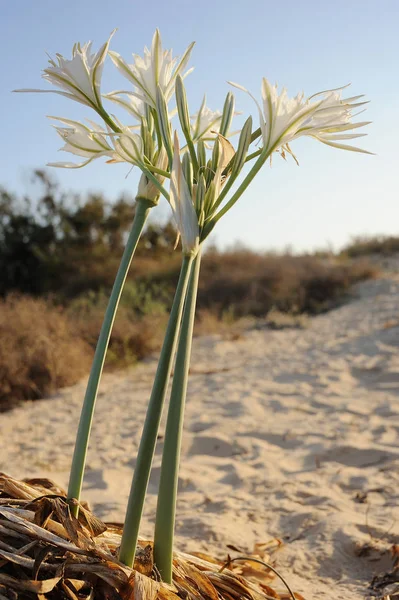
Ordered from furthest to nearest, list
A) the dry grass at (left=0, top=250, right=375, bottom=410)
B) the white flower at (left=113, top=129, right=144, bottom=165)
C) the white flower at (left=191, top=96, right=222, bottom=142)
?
1. the dry grass at (left=0, top=250, right=375, bottom=410)
2. the white flower at (left=191, top=96, right=222, bottom=142)
3. the white flower at (left=113, top=129, right=144, bottom=165)

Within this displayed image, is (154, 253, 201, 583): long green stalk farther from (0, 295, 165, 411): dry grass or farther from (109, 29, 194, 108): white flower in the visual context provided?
(0, 295, 165, 411): dry grass

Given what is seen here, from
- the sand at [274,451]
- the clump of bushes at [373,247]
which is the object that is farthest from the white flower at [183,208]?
the clump of bushes at [373,247]

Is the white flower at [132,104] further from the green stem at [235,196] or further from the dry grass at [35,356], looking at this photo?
the dry grass at [35,356]

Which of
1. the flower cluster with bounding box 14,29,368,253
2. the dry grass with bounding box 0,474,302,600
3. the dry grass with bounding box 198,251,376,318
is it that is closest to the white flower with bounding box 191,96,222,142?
the flower cluster with bounding box 14,29,368,253

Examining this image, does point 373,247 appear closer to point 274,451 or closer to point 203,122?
point 274,451

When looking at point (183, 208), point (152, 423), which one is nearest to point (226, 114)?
point (183, 208)

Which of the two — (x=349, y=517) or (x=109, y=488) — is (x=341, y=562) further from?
(x=109, y=488)

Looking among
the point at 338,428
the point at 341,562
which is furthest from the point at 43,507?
the point at 338,428
